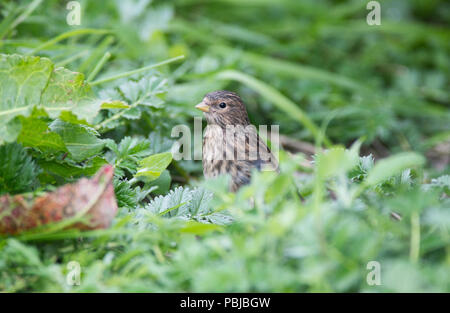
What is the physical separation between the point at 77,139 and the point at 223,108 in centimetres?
93

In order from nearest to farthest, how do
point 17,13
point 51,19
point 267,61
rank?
point 17,13, point 51,19, point 267,61

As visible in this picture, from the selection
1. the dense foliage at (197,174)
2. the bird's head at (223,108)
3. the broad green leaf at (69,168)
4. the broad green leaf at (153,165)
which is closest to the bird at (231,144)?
the bird's head at (223,108)

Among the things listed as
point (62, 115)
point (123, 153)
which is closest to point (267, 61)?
point (123, 153)

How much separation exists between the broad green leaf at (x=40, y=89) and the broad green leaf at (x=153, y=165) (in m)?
0.31

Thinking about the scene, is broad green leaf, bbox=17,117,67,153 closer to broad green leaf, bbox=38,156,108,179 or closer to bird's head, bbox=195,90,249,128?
broad green leaf, bbox=38,156,108,179

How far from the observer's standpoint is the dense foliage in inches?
60.3

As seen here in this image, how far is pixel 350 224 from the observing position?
59.7 inches

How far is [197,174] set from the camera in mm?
3146

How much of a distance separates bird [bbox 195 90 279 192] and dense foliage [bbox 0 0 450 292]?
0.18 m

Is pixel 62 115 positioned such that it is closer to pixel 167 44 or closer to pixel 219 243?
pixel 219 243

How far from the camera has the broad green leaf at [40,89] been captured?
2.10 metres

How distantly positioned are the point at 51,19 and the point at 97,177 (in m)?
2.10

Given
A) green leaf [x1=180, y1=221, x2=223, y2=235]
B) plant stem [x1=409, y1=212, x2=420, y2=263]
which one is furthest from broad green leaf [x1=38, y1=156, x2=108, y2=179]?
plant stem [x1=409, y1=212, x2=420, y2=263]

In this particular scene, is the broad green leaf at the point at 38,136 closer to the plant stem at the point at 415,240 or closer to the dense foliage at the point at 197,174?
the dense foliage at the point at 197,174
